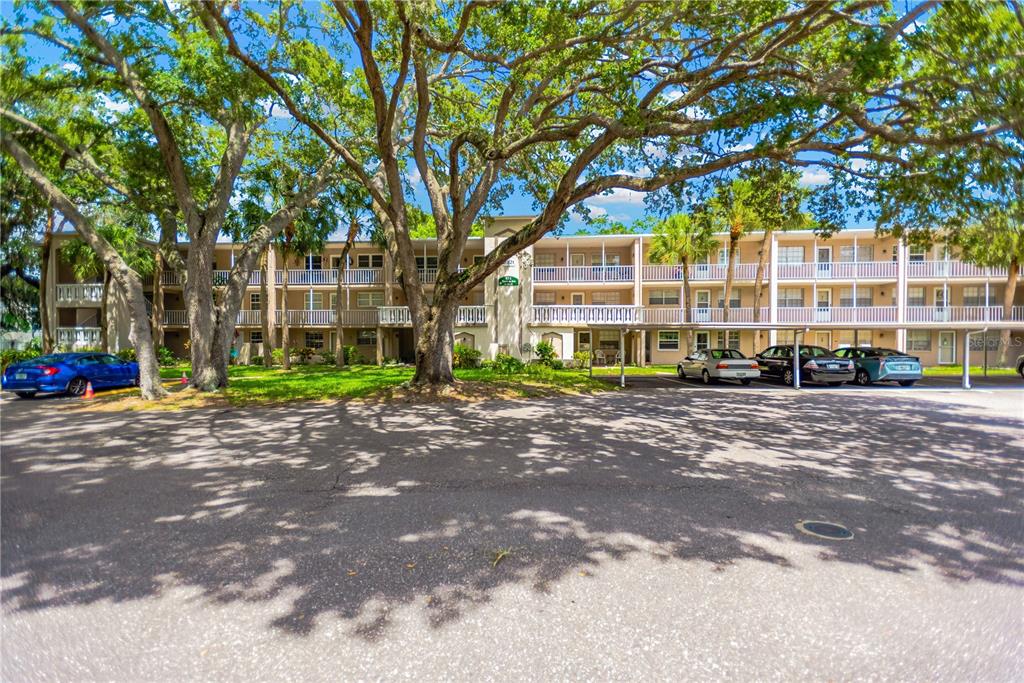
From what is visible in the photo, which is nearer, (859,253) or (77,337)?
(77,337)

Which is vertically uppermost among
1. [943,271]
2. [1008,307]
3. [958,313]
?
[943,271]

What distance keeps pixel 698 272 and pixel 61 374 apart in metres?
28.5

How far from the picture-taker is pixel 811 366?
18.4 meters

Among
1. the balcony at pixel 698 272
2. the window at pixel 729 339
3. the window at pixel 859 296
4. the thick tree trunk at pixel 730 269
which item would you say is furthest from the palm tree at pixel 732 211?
the window at pixel 859 296

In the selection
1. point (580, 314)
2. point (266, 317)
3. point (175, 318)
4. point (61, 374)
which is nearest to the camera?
point (61, 374)

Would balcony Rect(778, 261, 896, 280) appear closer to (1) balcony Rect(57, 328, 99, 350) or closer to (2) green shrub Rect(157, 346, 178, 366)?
(2) green shrub Rect(157, 346, 178, 366)

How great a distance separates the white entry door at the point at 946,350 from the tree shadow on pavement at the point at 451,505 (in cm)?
2497

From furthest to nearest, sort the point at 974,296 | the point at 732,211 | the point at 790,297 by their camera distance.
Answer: the point at 790,297 → the point at 974,296 → the point at 732,211

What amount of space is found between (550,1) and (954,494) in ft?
30.3

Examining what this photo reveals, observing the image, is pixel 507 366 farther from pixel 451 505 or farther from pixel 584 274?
pixel 451 505

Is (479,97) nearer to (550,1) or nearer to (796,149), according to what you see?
(550,1)

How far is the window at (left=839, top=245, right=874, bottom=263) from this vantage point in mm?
29312

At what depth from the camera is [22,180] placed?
61.8 ft

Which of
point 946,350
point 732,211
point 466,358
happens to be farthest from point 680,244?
point 946,350
